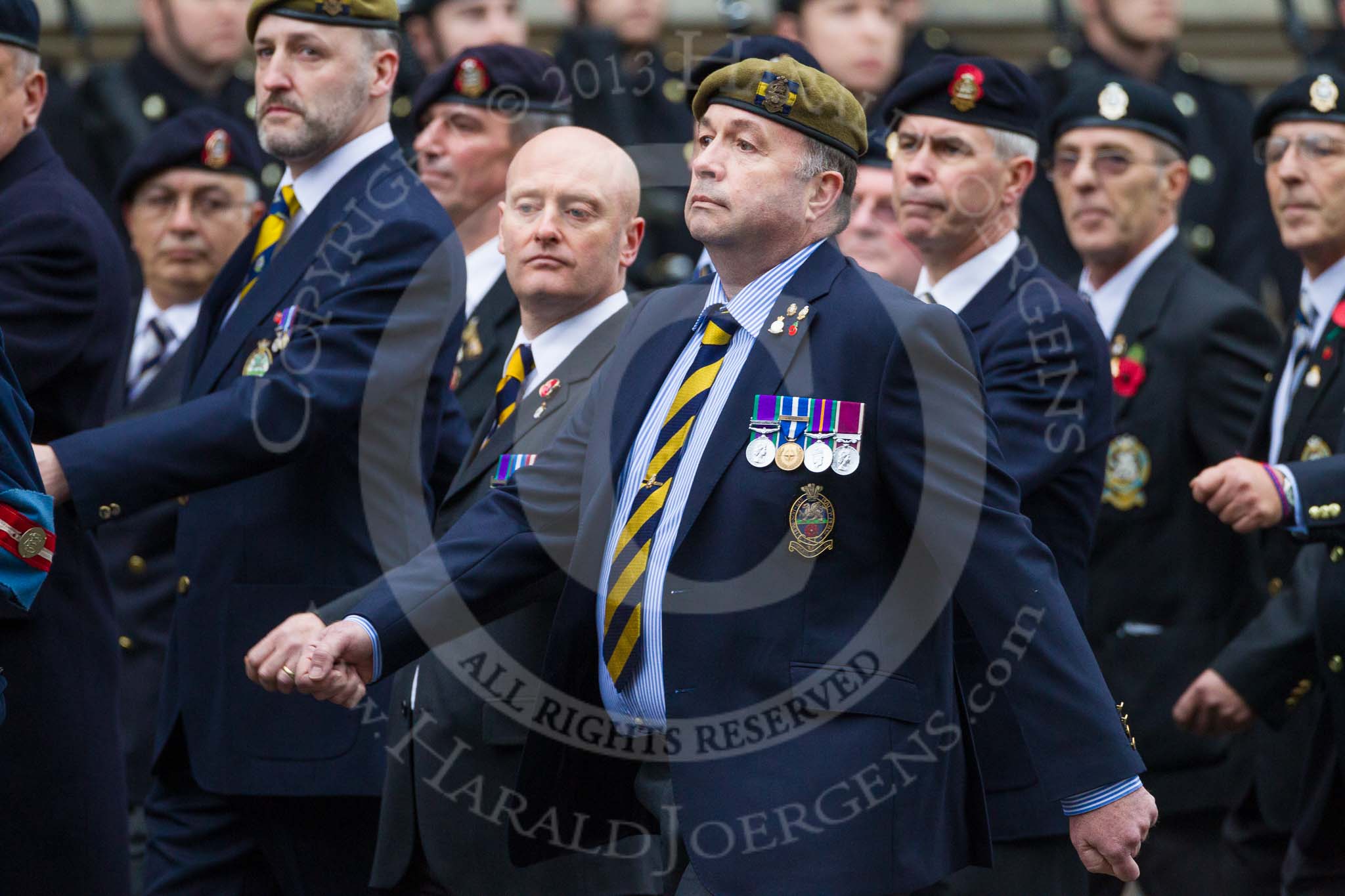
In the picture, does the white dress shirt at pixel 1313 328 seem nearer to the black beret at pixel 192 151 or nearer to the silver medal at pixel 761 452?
the silver medal at pixel 761 452

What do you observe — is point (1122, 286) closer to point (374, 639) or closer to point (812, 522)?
point (812, 522)

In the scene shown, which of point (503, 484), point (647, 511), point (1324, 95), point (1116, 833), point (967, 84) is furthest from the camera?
point (1324, 95)

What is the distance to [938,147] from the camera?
17.6ft

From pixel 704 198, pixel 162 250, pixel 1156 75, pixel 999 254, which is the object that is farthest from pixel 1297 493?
pixel 1156 75

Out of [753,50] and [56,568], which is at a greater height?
[753,50]

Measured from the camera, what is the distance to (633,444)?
3.92m

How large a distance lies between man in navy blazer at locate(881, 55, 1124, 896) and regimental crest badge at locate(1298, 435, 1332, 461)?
757mm

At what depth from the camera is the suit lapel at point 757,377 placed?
3691 mm

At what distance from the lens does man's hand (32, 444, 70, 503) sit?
14.2ft

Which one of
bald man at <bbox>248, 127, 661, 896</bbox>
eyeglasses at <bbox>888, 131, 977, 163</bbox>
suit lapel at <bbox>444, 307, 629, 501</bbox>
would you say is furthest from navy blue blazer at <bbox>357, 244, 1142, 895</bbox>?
eyeglasses at <bbox>888, 131, 977, 163</bbox>

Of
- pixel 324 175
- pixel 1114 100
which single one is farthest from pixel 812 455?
pixel 1114 100

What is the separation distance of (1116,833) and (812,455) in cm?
81

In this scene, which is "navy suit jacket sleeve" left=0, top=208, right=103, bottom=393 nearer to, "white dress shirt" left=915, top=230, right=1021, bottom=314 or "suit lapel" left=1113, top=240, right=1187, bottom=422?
"white dress shirt" left=915, top=230, right=1021, bottom=314

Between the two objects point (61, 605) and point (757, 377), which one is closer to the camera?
point (757, 377)
